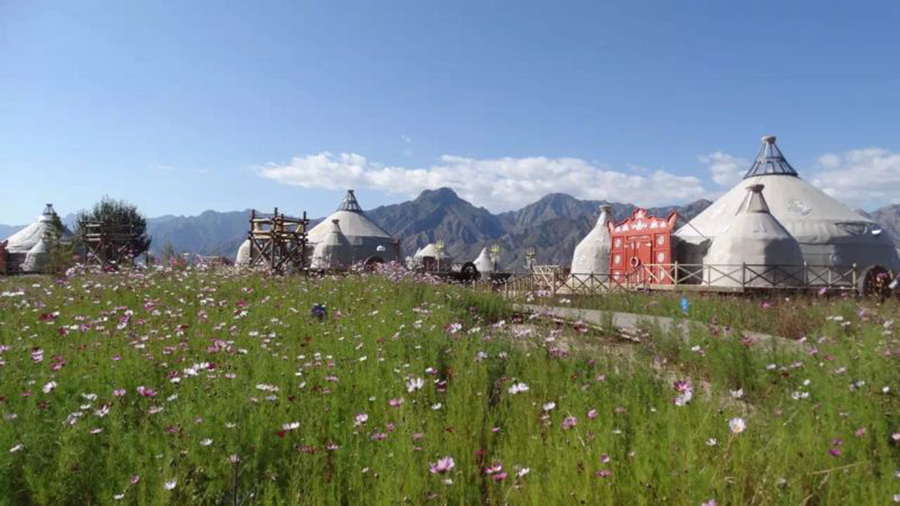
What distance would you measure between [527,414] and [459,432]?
2.05 feet

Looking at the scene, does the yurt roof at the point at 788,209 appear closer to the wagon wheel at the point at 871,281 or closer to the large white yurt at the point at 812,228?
the large white yurt at the point at 812,228

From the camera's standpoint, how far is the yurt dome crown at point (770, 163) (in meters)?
41.6

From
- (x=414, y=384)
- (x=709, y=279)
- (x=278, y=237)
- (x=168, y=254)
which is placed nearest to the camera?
(x=414, y=384)

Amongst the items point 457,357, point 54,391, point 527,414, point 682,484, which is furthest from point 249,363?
point 682,484

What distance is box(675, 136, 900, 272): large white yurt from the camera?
32312 millimetres

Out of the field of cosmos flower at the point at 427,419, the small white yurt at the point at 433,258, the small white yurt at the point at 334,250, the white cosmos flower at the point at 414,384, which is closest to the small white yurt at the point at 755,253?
the field of cosmos flower at the point at 427,419

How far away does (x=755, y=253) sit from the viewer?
27.4 metres

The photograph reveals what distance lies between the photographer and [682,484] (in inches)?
117

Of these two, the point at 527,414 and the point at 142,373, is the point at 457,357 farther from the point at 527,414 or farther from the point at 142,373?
the point at 142,373

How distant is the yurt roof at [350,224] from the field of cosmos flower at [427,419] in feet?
162

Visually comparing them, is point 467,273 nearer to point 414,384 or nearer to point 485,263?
point 414,384

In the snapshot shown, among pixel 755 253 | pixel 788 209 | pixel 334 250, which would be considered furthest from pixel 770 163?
pixel 334 250

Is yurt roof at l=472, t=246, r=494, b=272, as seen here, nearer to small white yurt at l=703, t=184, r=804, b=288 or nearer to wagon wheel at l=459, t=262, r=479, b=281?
wagon wheel at l=459, t=262, r=479, b=281

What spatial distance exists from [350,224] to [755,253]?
138ft
